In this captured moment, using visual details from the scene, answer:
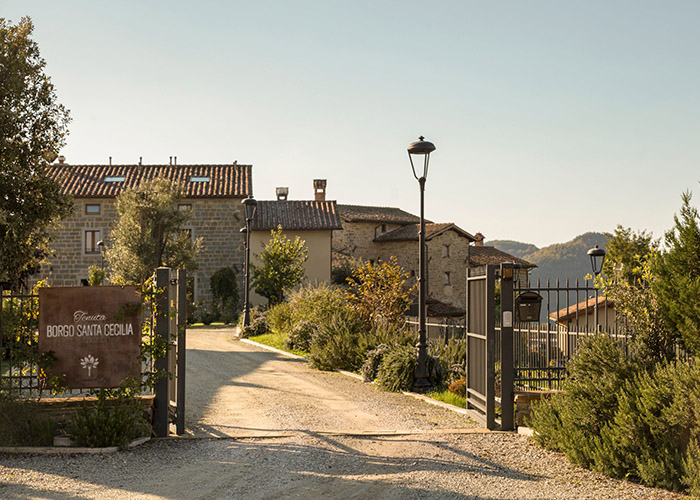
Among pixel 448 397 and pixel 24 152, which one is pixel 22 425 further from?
pixel 448 397

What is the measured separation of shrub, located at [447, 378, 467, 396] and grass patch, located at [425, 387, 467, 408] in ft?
0.26

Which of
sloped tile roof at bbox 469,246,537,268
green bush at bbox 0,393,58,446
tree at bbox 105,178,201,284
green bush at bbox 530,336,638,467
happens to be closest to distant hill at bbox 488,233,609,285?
sloped tile roof at bbox 469,246,537,268

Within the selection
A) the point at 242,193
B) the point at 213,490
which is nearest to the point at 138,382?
the point at 213,490

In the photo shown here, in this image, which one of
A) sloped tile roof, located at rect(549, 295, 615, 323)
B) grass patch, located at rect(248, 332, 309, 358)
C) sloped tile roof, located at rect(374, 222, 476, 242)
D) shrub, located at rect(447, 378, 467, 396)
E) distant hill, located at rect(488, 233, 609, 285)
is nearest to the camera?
sloped tile roof, located at rect(549, 295, 615, 323)

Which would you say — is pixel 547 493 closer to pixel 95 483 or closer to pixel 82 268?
pixel 95 483

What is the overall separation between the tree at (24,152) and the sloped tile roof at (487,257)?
3853 centimetres

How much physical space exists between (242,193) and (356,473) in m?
30.5

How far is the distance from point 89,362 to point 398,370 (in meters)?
5.46

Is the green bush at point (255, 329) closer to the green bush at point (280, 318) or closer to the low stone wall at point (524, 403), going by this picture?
the green bush at point (280, 318)

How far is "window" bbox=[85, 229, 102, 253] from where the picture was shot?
35625mm

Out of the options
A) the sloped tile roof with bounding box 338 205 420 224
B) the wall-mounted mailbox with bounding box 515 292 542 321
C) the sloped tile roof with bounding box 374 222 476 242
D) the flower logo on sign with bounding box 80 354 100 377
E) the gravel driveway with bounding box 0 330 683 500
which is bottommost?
the gravel driveway with bounding box 0 330 683 500

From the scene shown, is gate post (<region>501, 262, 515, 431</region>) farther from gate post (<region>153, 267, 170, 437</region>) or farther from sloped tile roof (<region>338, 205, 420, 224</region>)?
sloped tile roof (<region>338, 205, 420, 224</region>)

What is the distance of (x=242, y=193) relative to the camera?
35.5 m

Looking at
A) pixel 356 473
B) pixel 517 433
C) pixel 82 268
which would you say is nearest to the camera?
pixel 356 473
